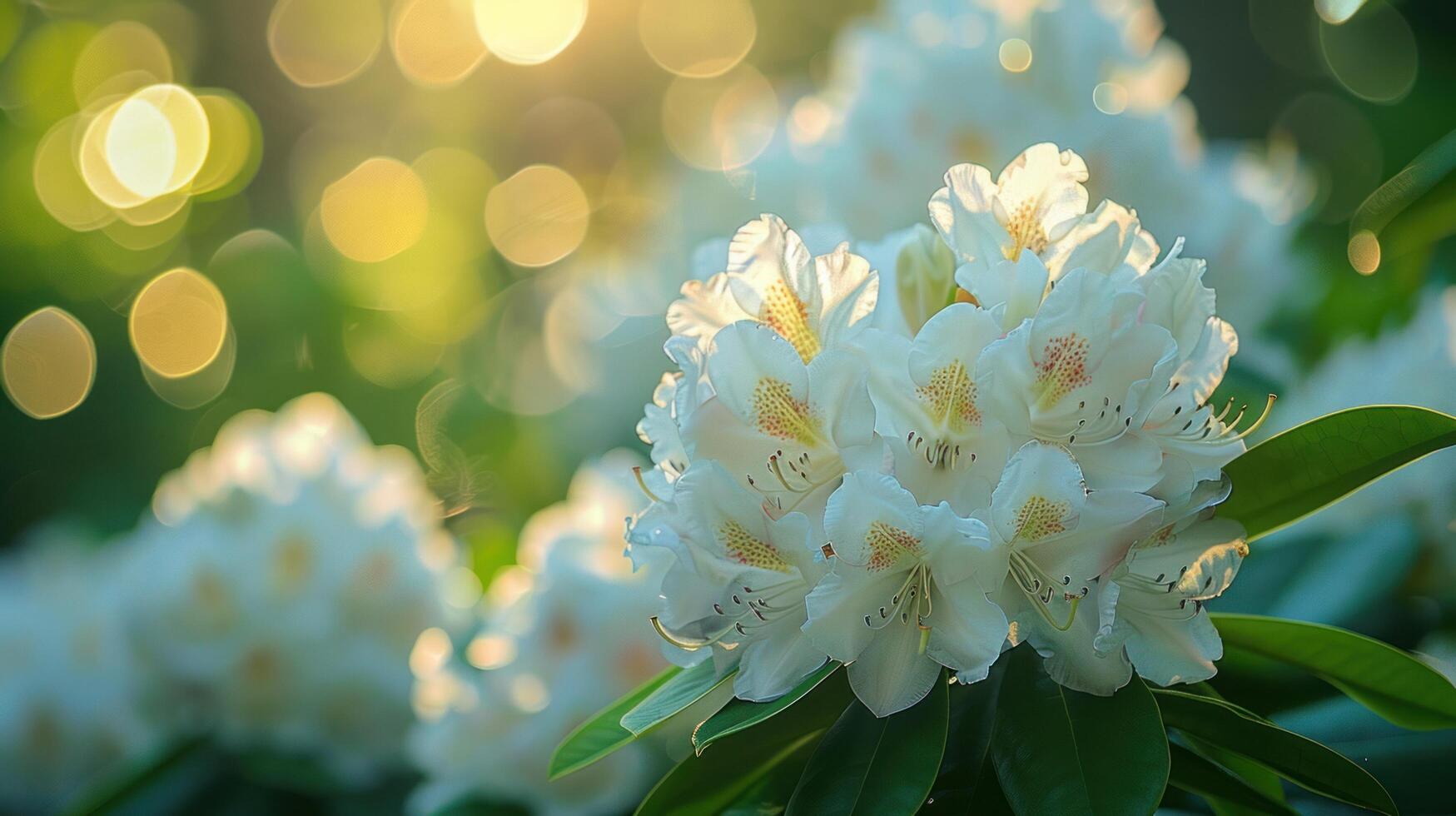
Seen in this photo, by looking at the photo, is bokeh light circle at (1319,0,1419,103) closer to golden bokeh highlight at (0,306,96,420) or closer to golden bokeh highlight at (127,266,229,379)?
golden bokeh highlight at (127,266,229,379)

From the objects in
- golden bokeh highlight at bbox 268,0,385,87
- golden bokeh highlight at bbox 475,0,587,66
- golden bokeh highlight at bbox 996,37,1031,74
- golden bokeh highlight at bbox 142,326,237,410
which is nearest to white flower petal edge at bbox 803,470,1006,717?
golden bokeh highlight at bbox 996,37,1031,74

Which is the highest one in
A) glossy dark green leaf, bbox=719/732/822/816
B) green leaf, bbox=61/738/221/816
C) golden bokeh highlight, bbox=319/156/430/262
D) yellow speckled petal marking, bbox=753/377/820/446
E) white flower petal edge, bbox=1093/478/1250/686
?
golden bokeh highlight, bbox=319/156/430/262

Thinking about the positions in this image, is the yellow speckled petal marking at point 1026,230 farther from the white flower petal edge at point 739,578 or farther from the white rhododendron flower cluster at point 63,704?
the white rhododendron flower cluster at point 63,704

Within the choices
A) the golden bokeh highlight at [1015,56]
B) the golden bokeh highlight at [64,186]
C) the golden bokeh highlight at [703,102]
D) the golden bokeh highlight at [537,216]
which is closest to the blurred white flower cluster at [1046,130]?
the golden bokeh highlight at [1015,56]

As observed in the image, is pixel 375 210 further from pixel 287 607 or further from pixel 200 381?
pixel 287 607

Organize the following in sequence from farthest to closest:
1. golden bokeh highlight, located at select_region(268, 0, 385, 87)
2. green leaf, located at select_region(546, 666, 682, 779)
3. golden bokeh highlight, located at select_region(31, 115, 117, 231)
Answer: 1. golden bokeh highlight, located at select_region(268, 0, 385, 87)
2. golden bokeh highlight, located at select_region(31, 115, 117, 231)
3. green leaf, located at select_region(546, 666, 682, 779)

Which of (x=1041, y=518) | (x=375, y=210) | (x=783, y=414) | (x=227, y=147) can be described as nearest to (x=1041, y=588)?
(x=1041, y=518)

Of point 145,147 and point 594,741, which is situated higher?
point 145,147
